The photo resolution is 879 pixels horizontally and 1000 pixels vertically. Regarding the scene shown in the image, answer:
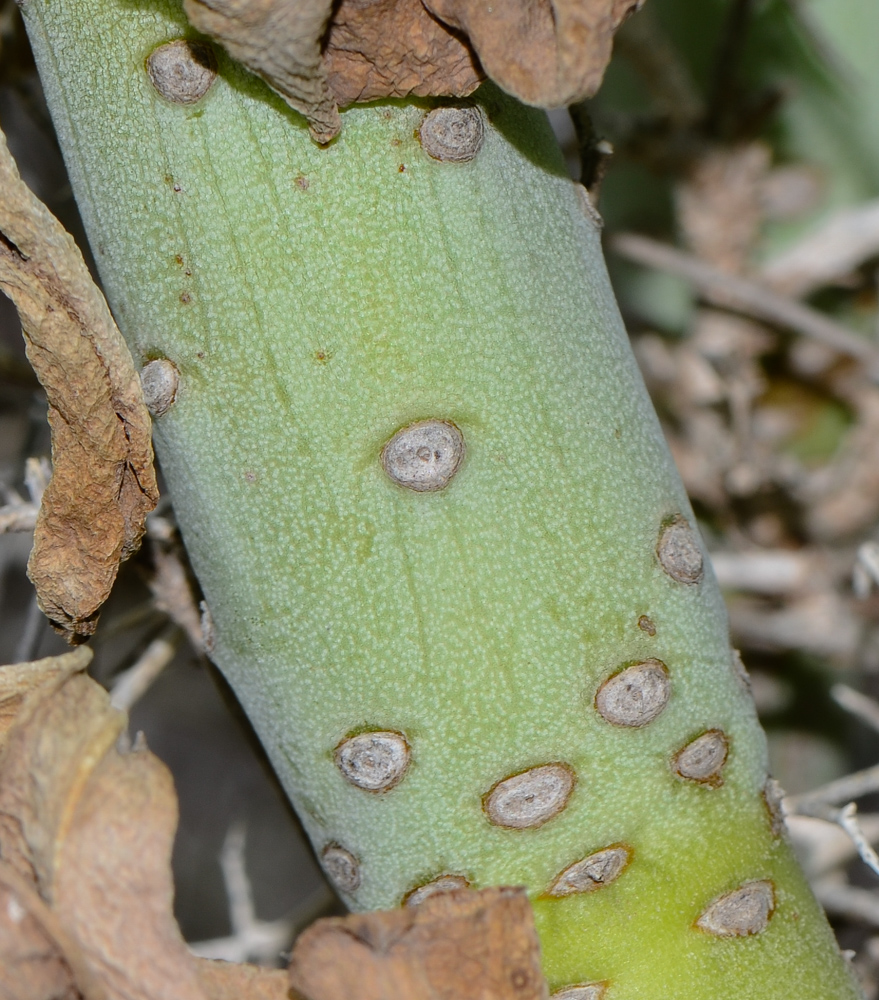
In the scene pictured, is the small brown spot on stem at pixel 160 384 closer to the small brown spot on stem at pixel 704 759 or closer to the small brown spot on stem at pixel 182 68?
the small brown spot on stem at pixel 182 68

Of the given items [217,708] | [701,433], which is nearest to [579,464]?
[701,433]

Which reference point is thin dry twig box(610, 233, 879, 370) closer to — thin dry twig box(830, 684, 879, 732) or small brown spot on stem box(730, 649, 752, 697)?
thin dry twig box(830, 684, 879, 732)

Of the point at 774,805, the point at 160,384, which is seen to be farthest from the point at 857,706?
the point at 160,384

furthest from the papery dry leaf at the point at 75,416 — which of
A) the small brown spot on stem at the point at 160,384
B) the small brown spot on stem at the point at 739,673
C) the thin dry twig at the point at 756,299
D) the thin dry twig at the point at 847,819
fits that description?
the thin dry twig at the point at 756,299

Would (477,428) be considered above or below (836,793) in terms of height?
above

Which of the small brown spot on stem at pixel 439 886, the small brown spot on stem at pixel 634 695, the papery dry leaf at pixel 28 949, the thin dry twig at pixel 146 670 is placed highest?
the small brown spot on stem at pixel 634 695

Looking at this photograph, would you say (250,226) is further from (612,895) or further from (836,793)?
(836,793)

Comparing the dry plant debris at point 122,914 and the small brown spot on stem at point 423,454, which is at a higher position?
the small brown spot on stem at point 423,454
